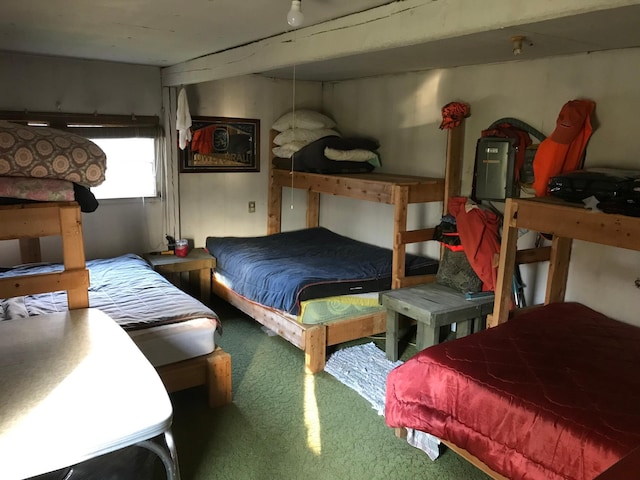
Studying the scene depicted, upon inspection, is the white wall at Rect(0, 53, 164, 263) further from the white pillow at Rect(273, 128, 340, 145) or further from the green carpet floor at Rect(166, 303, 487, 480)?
the green carpet floor at Rect(166, 303, 487, 480)

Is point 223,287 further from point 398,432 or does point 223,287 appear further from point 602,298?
point 602,298

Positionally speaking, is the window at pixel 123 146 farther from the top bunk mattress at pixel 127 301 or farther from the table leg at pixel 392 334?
the table leg at pixel 392 334

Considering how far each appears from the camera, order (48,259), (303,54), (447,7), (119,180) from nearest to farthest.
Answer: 1. (447,7)
2. (303,54)
3. (48,259)
4. (119,180)

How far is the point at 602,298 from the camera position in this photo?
114 inches

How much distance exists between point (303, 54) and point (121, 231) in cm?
249

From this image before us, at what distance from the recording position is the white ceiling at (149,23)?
80.4 inches

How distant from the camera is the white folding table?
1.15 m

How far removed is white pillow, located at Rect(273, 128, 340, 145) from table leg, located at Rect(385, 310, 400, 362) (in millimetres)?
1855

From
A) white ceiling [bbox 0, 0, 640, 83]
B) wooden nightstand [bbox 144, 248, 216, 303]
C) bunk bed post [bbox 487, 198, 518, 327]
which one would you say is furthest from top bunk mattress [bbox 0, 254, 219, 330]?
bunk bed post [bbox 487, 198, 518, 327]

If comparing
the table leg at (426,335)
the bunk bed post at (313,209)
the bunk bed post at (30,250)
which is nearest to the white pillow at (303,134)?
the bunk bed post at (313,209)

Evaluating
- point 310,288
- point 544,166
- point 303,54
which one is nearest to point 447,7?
point 303,54

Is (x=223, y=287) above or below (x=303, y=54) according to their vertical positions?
below

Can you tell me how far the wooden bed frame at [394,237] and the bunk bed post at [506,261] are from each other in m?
0.95

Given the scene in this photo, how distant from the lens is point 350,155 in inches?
166
